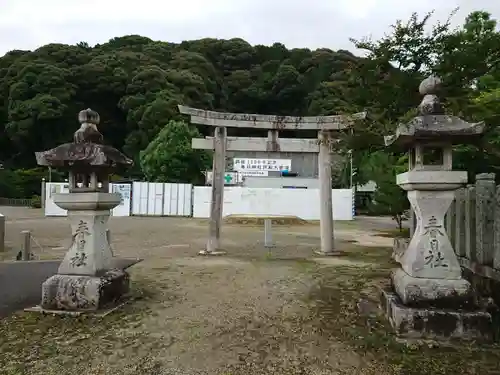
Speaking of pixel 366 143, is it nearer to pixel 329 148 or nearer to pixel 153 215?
pixel 329 148

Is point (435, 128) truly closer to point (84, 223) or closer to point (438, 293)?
point (438, 293)

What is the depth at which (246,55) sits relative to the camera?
46531mm

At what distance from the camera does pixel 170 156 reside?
26.7 meters

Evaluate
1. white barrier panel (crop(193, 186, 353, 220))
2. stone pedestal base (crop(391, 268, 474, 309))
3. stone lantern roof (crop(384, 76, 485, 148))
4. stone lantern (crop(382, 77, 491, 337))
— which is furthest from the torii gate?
white barrier panel (crop(193, 186, 353, 220))

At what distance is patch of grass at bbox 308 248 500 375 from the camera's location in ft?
11.1

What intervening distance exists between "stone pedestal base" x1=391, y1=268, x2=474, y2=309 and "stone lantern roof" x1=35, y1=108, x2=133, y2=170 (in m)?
3.89

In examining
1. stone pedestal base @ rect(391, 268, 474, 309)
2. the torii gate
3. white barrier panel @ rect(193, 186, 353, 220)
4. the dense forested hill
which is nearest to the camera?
stone pedestal base @ rect(391, 268, 474, 309)

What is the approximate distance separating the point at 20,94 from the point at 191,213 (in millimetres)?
22442

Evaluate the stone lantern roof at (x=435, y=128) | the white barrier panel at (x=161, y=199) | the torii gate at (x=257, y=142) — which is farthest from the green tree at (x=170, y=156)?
the stone lantern roof at (x=435, y=128)

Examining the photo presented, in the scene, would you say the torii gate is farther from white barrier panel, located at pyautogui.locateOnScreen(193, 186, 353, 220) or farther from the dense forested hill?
white barrier panel, located at pyautogui.locateOnScreen(193, 186, 353, 220)

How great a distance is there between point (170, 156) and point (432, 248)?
2378 cm

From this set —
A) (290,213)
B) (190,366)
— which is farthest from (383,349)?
(290,213)

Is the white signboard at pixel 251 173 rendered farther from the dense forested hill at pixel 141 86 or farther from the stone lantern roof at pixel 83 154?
the stone lantern roof at pixel 83 154

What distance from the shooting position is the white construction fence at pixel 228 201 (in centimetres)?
2328
